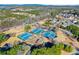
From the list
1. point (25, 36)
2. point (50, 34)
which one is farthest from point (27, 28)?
point (50, 34)

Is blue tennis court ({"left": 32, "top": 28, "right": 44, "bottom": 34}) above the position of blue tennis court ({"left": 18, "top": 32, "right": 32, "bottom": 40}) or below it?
above

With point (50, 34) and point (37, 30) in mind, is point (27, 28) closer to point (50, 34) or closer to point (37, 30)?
point (37, 30)

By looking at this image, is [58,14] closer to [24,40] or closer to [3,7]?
[24,40]

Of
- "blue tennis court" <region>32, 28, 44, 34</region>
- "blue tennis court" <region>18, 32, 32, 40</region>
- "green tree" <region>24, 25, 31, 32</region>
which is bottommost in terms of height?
"blue tennis court" <region>18, 32, 32, 40</region>

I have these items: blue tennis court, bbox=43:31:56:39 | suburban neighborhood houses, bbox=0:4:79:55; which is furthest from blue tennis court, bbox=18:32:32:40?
blue tennis court, bbox=43:31:56:39

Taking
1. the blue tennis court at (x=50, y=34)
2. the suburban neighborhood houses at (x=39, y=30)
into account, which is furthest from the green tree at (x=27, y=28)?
the blue tennis court at (x=50, y=34)

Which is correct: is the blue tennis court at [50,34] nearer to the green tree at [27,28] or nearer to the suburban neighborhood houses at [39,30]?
the suburban neighborhood houses at [39,30]

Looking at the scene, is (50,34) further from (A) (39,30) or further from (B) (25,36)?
(B) (25,36)

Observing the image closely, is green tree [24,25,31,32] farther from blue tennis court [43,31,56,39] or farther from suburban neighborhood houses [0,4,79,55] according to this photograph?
blue tennis court [43,31,56,39]

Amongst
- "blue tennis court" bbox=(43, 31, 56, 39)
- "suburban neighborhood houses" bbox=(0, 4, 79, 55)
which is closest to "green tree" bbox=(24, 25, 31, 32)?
"suburban neighborhood houses" bbox=(0, 4, 79, 55)
